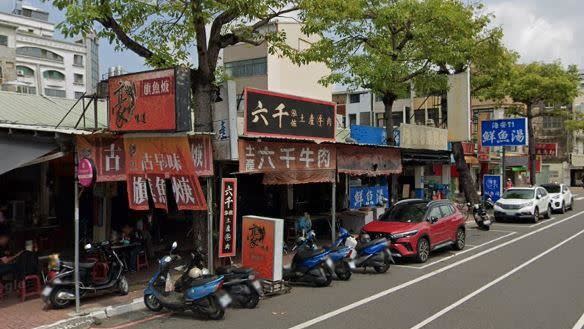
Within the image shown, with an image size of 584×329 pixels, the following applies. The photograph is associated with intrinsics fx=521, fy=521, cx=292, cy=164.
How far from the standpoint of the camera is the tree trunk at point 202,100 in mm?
10953

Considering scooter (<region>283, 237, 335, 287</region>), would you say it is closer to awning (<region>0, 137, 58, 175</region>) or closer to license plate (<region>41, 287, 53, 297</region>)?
license plate (<region>41, 287, 53, 297</region>)

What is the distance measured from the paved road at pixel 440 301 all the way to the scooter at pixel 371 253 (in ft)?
0.87

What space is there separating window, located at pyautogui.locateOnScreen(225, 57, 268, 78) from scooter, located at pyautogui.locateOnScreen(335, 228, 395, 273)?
26145mm

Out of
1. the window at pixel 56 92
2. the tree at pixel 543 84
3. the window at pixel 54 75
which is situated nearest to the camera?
the tree at pixel 543 84

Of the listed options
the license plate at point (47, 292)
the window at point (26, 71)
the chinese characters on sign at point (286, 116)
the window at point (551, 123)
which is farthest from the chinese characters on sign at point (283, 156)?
the window at point (26, 71)

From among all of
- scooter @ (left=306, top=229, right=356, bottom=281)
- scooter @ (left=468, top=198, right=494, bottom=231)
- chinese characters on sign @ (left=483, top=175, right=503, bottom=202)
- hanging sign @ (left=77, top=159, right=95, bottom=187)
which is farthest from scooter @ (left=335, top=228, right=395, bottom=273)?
chinese characters on sign @ (left=483, top=175, right=503, bottom=202)

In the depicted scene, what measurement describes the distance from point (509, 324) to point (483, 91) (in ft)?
70.3

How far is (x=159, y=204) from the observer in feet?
34.2

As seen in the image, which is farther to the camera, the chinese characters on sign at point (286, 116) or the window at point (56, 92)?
the window at point (56, 92)

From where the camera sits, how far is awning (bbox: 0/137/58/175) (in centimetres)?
880

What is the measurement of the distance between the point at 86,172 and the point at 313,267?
16.1 feet

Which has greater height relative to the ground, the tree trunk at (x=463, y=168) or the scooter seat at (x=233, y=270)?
the tree trunk at (x=463, y=168)

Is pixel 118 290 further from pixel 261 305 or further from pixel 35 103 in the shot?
pixel 35 103

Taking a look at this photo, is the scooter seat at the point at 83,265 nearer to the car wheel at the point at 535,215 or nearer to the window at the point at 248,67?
the car wheel at the point at 535,215
